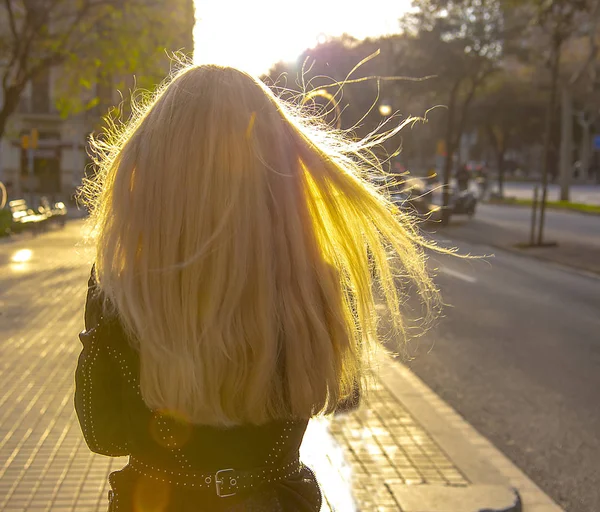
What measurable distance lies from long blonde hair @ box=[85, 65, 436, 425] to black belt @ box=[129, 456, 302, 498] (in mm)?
109

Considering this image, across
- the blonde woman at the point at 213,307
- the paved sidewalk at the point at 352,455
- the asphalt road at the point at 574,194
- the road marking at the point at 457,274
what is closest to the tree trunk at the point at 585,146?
the asphalt road at the point at 574,194

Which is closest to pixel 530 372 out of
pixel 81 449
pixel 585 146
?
pixel 81 449

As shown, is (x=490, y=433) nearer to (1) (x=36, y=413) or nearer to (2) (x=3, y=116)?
(1) (x=36, y=413)

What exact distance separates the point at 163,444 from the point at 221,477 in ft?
0.40

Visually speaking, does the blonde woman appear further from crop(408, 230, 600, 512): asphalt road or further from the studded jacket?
crop(408, 230, 600, 512): asphalt road

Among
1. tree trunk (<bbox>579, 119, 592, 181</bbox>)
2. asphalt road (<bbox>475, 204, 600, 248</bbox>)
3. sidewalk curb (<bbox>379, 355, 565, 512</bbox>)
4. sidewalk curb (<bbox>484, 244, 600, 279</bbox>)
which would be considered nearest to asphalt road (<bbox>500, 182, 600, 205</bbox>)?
tree trunk (<bbox>579, 119, 592, 181</bbox>)

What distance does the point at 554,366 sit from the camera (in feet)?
27.3

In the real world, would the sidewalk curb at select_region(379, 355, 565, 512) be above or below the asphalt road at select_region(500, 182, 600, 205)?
above

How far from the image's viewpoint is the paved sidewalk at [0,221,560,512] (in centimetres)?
432

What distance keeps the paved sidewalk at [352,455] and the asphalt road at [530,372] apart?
0.28 m

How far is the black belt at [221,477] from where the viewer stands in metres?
1.64

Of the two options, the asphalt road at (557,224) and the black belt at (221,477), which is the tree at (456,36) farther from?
the black belt at (221,477)

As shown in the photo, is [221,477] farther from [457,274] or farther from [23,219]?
[23,219]

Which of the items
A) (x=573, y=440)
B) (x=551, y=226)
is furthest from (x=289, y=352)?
(x=551, y=226)
